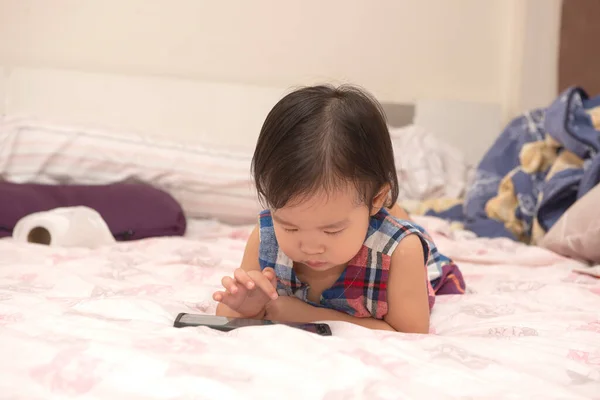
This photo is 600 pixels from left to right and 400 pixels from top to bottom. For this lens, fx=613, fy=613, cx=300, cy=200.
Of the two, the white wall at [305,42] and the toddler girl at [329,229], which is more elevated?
the white wall at [305,42]

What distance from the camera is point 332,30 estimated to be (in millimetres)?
2648

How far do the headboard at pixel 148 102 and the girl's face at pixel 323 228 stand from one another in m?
1.31

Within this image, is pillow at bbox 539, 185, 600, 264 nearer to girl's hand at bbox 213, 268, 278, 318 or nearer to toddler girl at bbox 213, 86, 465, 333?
toddler girl at bbox 213, 86, 465, 333

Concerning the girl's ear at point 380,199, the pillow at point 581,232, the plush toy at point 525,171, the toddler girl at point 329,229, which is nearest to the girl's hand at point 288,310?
the toddler girl at point 329,229

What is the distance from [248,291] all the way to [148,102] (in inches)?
61.5

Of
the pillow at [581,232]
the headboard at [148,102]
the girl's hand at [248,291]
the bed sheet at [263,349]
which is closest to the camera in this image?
the bed sheet at [263,349]

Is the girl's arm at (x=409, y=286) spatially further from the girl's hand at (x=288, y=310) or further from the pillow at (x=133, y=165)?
the pillow at (x=133, y=165)

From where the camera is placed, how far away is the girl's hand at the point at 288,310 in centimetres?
105

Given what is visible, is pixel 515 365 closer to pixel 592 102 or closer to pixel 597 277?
pixel 597 277

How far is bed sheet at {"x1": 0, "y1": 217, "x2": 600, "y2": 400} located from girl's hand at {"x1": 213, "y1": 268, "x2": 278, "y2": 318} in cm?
10

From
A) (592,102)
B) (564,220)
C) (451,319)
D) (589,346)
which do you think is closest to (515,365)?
(589,346)

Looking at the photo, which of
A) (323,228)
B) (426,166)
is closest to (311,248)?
(323,228)

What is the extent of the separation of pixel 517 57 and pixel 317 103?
2198mm

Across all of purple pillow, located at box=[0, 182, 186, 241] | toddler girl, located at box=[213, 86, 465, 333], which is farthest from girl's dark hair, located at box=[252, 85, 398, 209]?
purple pillow, located at box=[0, 182, 186, 241]
